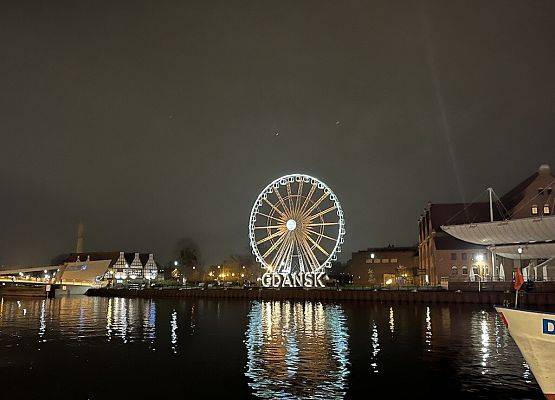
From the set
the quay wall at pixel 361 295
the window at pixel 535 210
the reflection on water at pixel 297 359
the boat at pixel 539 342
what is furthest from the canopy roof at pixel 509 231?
the boat at pixel 539 342

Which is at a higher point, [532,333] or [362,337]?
[532,333]

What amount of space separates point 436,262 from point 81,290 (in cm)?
8188

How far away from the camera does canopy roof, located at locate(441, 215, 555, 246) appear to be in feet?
200

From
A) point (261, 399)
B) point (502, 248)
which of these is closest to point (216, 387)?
point (261, 399)

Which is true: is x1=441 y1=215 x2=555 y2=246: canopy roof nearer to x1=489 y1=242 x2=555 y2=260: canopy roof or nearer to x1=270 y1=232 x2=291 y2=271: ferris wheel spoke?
x1=489 y1=242 x2=555 y2=260: canopy roof

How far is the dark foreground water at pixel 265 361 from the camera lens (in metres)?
20.1

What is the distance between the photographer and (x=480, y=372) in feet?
76.1

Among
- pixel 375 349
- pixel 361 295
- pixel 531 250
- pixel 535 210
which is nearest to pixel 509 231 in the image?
pixel 531 250

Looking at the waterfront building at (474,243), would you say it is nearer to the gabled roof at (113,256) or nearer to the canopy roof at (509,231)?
the canopy roof at (509,231)

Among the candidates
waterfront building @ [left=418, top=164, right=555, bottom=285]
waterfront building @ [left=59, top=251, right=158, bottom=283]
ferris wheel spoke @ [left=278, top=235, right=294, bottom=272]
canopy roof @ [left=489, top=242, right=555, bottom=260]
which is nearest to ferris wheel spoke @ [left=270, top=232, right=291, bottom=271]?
ferris wheel spoke @ [left=278, top=235, right=294, bottom=272]

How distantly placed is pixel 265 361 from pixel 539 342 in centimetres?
1331

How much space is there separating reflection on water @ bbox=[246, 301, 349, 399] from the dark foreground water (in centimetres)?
6

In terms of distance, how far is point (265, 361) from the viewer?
2592 centimetres

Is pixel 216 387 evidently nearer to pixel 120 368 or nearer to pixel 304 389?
pixel 304 389
